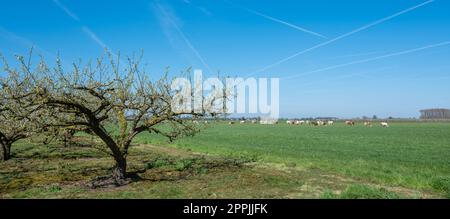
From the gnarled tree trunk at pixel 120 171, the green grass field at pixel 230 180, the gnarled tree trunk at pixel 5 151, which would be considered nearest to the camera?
the green grass field at pixel 230 180

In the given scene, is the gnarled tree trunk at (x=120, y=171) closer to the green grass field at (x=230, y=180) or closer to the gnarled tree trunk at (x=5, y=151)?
the green grass field at (x=230, y=180)

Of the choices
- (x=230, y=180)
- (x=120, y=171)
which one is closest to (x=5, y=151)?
(x=120, y=171)

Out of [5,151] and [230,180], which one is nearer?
[230,180]

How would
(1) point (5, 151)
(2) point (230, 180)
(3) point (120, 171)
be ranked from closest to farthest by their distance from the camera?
(3) point (120, 171) → (2) point (230, 180) → (1) point (5, 151)

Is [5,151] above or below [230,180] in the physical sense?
above

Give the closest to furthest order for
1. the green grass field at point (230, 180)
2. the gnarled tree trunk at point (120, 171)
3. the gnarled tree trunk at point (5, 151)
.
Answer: the green grass field at point (230, 180) < the gnarled tree trunk at point (120, 171) < the gnarled tree trunk at point (5, 151)

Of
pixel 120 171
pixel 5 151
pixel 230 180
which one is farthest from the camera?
pixel 5 151

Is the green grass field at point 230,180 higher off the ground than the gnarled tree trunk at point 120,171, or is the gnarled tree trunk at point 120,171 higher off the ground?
the gnarled tree trunk at point 120,171

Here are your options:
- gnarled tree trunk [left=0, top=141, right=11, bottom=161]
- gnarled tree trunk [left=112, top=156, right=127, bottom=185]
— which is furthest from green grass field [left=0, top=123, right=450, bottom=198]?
gnarled tree trunk [left=0, top=141, right=11, bottom=161]

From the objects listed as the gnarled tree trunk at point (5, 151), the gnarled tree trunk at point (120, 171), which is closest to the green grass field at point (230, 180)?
the gnarled tree trunk at point (120, 171)

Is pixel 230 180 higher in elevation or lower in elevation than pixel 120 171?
lower

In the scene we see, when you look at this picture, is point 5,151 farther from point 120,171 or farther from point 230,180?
point 230,180
